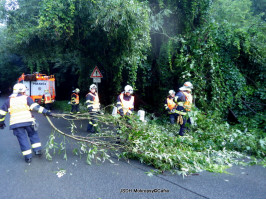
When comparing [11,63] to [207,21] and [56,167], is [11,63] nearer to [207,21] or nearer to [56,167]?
[207,21]

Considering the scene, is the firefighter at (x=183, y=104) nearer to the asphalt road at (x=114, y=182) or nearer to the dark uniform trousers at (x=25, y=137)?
the asphalt road at (x=114, y=182)

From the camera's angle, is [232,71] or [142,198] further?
[232,71]

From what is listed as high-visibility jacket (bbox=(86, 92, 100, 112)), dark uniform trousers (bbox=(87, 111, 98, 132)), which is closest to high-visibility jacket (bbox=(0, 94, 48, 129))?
dark uniform trousers (bbox=(87, 111, 98, 132))

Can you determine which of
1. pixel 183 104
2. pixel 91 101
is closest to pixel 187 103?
pixel 183 104

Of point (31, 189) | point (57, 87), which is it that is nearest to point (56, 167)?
point (31, 189)

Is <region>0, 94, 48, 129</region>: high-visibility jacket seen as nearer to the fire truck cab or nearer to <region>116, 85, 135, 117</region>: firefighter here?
<region>116, 85, 135, 117</region>: firefighter

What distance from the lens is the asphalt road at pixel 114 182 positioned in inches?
149

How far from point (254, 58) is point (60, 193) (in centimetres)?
902

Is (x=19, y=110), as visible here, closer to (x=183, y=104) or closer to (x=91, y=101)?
(x=91, y=101)

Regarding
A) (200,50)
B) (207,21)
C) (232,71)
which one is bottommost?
(232,71)

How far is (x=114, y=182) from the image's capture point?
4.23m

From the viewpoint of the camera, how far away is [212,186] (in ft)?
13.4

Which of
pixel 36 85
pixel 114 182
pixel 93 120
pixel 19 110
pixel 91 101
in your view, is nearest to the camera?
pixel 114 182

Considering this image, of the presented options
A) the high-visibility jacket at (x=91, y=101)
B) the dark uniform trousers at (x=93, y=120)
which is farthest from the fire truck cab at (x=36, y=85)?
the dark uniform trousers at (x=93, y=120)
